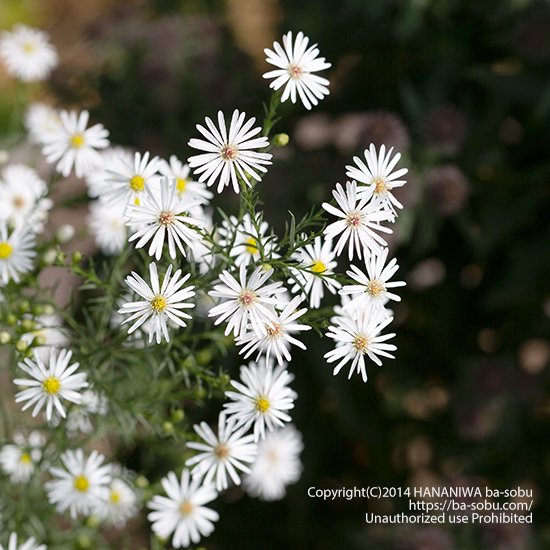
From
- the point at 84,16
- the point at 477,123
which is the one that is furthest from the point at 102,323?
the point at 84,16

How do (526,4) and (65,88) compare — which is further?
(65,88)

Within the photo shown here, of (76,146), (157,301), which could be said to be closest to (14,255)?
(76,146)

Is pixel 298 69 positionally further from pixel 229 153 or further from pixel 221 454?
pixel 221 454

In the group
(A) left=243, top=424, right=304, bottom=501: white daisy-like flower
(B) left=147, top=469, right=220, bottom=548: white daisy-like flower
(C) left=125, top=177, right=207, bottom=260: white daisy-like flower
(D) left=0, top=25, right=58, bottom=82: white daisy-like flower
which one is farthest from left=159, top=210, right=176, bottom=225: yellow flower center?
(D) left=0, top=25, right=58, bottom=82: white daisy-like flower

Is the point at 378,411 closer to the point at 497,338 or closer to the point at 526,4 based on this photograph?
the point at 497,338

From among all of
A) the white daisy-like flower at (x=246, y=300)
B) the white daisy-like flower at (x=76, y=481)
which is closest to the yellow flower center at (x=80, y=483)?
the white daisy-like flower at (x=76, y=481)

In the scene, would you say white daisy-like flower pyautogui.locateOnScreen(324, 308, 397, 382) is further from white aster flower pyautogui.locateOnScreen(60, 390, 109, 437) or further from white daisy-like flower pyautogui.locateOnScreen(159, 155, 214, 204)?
white aster flower pyautogui.locateOnScreen(60, 390, 109, 437)

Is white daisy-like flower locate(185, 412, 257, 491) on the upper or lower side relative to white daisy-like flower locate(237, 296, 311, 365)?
lower

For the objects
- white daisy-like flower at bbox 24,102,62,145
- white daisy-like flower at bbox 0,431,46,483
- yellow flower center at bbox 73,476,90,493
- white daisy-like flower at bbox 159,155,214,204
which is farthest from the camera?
white daisy-like flower at bbox 24,102,62,145
